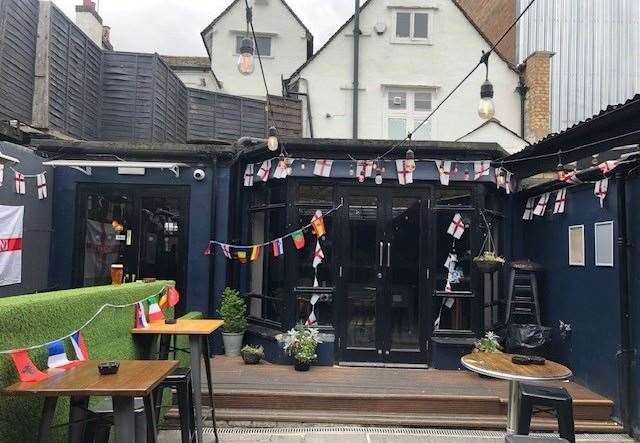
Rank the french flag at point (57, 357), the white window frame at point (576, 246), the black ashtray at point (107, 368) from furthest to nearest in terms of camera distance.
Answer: the white window frame at point (576, 246), the french flag at point (57, 357), the black ashtray at point (107, 368)

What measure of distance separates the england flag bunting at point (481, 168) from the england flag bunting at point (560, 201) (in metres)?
0.96

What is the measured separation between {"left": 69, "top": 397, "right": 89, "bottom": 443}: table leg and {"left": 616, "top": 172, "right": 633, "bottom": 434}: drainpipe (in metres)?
4.96

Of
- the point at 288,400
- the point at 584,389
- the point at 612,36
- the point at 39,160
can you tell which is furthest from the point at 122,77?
the point at 612,36

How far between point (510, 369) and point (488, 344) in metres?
2.41

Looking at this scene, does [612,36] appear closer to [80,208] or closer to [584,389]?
[584,389]

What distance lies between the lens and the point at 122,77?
9547 mm

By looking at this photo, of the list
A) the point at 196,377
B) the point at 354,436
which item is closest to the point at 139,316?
the point at 196,377

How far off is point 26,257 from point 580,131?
7056 millimetres

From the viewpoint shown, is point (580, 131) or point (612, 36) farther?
point (612, 36)

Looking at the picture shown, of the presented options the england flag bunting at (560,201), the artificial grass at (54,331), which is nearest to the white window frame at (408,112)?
the england flag bunting at (560,201)

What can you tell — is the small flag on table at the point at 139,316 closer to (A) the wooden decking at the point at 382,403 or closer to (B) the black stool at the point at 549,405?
(A) the wooden decking at the point at 382,403

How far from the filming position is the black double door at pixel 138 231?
7.45m

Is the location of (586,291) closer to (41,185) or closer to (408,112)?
(41,185)

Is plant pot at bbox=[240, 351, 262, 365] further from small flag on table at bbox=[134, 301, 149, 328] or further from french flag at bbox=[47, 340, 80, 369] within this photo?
french flag at bbox=[47, 340, 80, 369]
